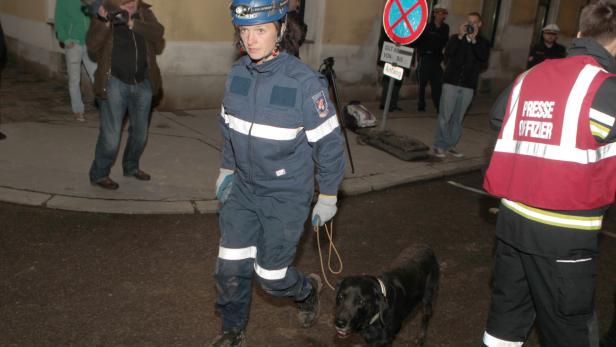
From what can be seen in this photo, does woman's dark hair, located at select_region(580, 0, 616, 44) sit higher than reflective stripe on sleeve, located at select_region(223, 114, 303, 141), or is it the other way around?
woman's dark hair, located at select_region(580, 0, 616, 44)

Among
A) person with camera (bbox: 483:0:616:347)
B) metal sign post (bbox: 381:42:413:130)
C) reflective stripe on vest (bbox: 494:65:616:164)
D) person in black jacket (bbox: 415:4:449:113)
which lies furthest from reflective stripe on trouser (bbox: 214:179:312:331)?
person in black jacket (bbox: 415:4:449:113)

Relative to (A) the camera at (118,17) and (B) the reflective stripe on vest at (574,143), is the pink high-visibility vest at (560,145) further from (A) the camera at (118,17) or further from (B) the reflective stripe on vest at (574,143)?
(A) the camera at (118,17)

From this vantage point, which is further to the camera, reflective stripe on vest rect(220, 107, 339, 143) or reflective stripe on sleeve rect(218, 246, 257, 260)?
reflective stripe on sleeve rect(218, 246, 257, 260)

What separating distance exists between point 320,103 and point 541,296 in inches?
60.8

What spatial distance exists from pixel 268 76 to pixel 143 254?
7.96 feet

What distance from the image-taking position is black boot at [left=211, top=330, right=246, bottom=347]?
12.5 feet

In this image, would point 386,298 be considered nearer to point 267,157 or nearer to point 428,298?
point 428,298

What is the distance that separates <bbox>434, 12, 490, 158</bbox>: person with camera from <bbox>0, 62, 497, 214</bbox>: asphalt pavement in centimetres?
45

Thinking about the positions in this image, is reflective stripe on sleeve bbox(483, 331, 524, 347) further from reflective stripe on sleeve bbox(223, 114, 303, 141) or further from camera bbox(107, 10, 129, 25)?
camera bbox(107, 10, 129, 25)

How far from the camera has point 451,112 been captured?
9125mm

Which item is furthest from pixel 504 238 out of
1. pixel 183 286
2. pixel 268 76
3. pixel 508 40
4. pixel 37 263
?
pixel 508 40

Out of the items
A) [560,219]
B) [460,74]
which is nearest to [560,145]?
[560,219]

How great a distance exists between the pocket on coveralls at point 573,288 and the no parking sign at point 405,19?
5.64 meters

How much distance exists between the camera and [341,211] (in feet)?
22.3
